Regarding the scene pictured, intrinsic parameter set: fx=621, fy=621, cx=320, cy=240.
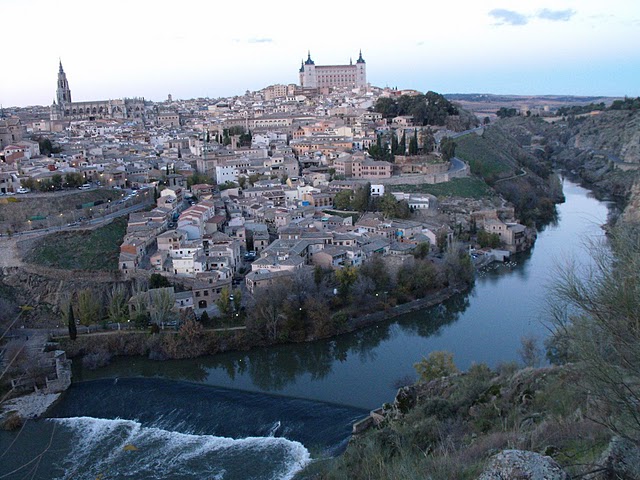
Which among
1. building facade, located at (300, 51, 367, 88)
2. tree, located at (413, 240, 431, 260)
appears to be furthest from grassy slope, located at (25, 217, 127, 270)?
building facade, located at (300, 51, 367, 88)

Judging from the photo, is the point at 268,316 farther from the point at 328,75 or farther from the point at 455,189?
the point at 328,75

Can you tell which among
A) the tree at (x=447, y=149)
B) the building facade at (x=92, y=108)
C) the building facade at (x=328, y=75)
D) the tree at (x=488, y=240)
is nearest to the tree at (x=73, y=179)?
the tree at (x=488, y=240)

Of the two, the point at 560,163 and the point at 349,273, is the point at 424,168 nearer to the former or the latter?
the point at 349,273

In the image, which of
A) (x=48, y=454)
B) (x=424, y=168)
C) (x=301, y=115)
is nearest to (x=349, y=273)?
(x=48, y=454)

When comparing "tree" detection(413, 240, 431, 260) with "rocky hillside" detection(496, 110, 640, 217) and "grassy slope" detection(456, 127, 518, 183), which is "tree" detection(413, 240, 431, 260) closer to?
"grassy slope" detection(456, 127, 518, 183)

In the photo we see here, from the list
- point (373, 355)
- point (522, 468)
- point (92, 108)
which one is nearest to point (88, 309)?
point (373, 355)

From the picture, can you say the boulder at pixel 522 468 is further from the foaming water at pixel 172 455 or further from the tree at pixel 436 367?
the tree at pixel 436 367
